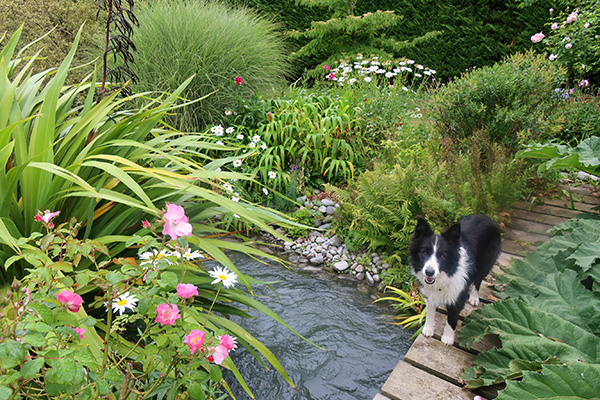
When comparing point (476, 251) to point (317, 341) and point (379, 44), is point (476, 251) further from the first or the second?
point (379, 44)

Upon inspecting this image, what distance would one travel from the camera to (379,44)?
26.6 ft

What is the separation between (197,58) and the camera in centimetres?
434

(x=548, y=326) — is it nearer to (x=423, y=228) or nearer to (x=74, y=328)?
(x=423, y=228)

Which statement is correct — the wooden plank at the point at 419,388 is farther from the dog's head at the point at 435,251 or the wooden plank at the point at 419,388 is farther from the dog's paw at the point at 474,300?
the dog's paw at the point at 474,300

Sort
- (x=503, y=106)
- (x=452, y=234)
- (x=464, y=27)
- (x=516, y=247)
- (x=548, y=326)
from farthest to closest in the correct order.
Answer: (x=464, y=27), (x=503, y=106), (x=516, y=247), (x=452, y=234), (x=548, y=326)

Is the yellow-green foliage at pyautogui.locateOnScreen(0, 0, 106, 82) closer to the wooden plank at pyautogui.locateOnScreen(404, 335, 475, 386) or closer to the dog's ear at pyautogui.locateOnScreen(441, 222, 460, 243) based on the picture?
the dog's ear at pyautogui.locateOnScreen(441, 222, 460, 243)

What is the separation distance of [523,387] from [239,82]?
3919 mm

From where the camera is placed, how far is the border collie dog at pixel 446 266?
1.86 meters

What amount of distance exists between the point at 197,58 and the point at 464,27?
580 cm

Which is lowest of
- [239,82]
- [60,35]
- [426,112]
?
[60,35]

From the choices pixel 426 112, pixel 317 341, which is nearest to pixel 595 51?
pixel 426 112

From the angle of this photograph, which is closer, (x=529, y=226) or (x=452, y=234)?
(x=452, y=234)

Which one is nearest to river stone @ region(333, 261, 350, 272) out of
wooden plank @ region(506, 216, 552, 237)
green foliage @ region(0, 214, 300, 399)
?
wooden plank @ region(506, 216, 552, 237)

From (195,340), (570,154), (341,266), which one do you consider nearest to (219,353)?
(195,340)
